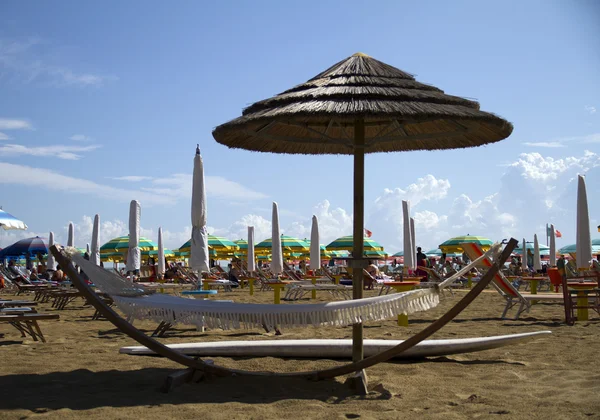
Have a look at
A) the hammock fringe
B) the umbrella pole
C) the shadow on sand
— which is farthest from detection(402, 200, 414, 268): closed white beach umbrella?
the hammock fringe

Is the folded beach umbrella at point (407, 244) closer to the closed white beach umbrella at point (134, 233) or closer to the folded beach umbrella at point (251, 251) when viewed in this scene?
the folded beach umbrella at point (251, 251)

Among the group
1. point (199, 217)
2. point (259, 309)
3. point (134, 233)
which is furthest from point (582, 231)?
point (134, 233)

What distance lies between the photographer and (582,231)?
361 inches

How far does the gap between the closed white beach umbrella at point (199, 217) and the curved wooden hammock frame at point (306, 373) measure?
5215mm

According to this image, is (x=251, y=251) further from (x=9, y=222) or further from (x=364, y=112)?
(x=364, y=112)

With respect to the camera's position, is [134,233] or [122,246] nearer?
[134,233]

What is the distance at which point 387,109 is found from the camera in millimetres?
3959

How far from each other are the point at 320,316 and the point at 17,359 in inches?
115

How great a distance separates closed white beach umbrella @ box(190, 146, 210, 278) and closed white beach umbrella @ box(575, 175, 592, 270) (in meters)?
5.49

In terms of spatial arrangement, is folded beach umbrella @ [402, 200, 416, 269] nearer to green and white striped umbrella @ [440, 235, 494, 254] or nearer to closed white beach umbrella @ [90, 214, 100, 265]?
closed white beach umbrella @ [90, 214, 100, 265]

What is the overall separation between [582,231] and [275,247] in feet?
22.8

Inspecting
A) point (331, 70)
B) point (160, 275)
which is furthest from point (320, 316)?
point (160, 275)

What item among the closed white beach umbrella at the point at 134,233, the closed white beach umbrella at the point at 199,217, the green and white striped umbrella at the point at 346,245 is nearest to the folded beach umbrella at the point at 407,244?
the closed white beach umbrella at the point at 199,217

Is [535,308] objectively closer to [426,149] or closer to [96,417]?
[426,149]
